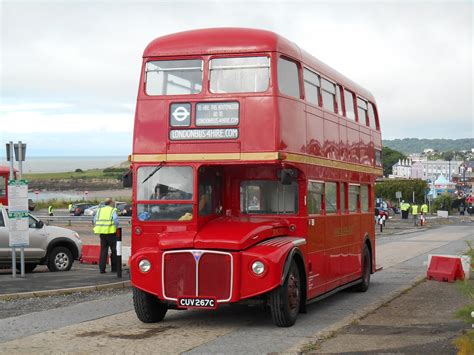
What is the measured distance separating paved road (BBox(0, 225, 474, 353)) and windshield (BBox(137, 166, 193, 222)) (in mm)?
1570

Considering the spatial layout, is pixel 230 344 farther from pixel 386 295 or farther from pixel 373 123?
pixel 373 123

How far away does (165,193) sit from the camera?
493 inches

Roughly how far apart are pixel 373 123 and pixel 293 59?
6.89m

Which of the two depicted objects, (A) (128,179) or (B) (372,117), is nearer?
(A) (128,179)

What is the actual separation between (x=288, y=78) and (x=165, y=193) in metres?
2.50

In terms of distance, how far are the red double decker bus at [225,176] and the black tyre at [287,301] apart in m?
0.02

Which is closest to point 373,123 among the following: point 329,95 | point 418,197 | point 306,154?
point 329,95

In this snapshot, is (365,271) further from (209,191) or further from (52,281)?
(52,281)

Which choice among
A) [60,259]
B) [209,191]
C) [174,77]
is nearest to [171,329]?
[209,191]

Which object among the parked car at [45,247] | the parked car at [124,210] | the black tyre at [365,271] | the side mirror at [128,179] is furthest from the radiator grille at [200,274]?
the parked car at [124,210]

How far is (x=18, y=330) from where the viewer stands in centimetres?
1205

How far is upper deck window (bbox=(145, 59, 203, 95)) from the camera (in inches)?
499

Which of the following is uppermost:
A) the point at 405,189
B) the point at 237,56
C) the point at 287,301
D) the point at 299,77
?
the point at 405,189

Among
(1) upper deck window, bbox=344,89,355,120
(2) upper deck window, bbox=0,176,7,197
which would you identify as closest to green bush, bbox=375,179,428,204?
(2) upper deck window, bbox=0,176,7,197
